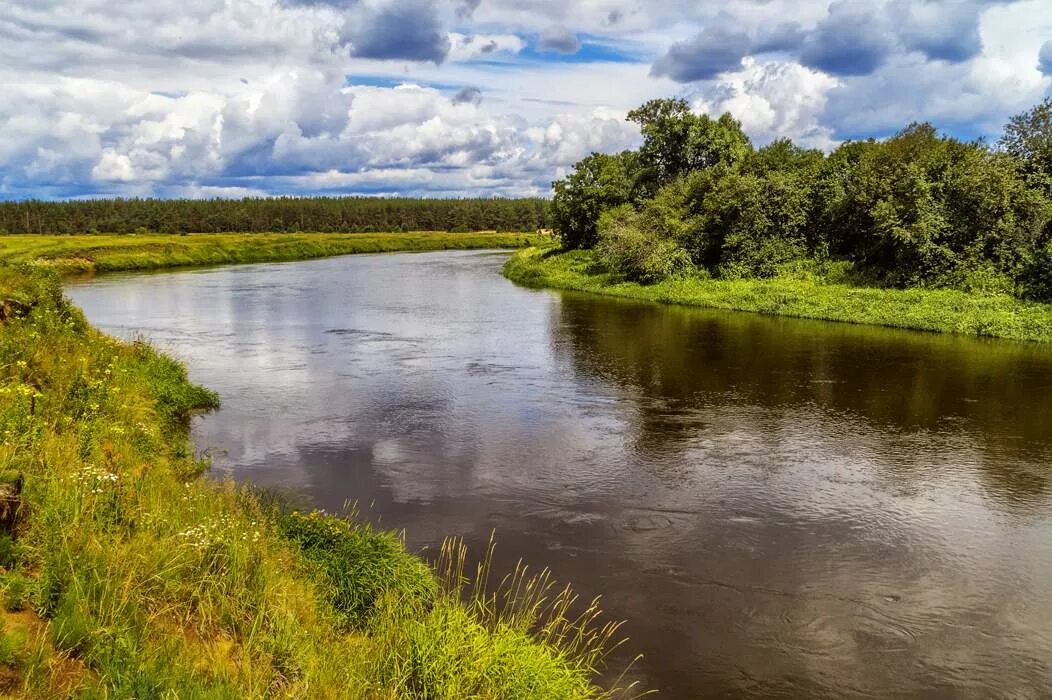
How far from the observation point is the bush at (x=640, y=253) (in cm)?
4966

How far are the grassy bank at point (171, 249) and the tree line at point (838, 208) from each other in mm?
46421

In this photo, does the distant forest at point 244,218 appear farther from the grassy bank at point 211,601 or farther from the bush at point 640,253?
the grassy bank at point 211,601

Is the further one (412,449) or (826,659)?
(412,449)

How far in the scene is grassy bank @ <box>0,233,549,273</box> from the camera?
2916 inches

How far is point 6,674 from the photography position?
5156 millimetres

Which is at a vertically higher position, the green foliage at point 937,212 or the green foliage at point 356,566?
the green foliage at point 937,212

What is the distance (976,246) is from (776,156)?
18.1 metres

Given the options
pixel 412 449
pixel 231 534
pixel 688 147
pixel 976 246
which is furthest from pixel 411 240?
pixel 231 534

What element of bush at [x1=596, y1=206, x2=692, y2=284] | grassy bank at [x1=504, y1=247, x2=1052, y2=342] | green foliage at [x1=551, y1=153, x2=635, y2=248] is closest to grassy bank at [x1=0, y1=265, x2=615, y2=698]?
grassy bank at [x1=504, y1=247, x2=1052, y2=342]

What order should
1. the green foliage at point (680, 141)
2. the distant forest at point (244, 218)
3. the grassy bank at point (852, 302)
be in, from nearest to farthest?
the grassy bank at point (852, 302)
the green foliage at point (680, 141)
the distant forest at point (244, 218)

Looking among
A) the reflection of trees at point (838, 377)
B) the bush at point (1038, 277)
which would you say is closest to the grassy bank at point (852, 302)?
the bush at point (1038, 277)

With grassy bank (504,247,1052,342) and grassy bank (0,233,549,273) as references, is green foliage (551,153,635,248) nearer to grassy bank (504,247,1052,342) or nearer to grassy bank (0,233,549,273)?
grassy bank (504,247,1052,342)

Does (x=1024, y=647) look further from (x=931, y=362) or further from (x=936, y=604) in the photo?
(x=931, y=362)

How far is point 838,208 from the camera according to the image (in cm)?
4388
